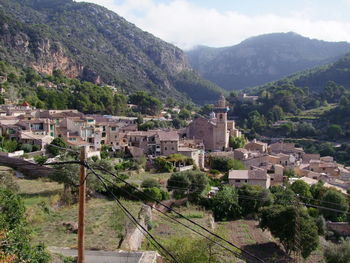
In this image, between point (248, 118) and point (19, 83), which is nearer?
point (19, 83)

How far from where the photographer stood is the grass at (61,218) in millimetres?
14859

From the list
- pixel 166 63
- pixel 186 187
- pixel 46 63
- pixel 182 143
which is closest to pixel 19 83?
pixel 46 63

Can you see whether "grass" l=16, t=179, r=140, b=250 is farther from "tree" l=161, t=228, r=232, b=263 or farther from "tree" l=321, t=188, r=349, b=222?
"tree" l=321, t=188, r=349, b=222

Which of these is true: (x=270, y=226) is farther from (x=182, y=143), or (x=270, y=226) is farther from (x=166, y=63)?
(x=166, y=63)

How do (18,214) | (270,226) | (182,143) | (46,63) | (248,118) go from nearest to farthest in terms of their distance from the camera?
(18,214) < (270,226) < (182,143) < (248,118) < (46,63)

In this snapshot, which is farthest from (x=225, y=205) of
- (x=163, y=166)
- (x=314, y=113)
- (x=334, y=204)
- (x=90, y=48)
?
(x=90, y=48)

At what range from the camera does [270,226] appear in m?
23.6

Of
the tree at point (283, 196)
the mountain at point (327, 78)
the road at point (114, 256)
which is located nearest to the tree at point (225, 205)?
the tree at point (283, 196)

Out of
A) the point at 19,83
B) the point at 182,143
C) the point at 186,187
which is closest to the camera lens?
the point at 186,187

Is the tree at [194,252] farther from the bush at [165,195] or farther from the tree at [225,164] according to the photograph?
the tree at [225,164]

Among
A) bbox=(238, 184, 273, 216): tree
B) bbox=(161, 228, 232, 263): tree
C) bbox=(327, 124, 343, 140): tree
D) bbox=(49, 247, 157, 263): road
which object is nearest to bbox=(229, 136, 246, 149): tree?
bbox=(238, 184, 273, 216): tree

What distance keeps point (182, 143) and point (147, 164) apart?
7.85m

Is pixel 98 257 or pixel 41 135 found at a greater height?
pixel 41 135

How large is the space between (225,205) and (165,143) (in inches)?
521
